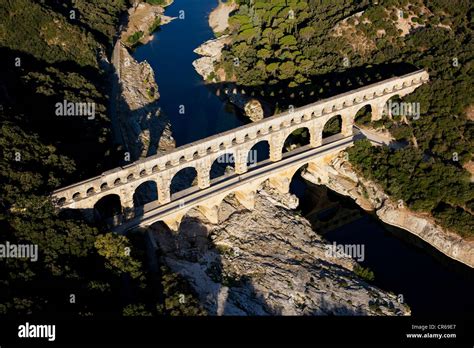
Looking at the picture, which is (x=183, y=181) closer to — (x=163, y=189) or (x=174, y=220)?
(x=174, y=220)

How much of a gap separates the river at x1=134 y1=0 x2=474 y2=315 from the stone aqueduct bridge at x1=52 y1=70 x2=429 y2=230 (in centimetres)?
629

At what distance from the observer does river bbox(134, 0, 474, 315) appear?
44656 mm

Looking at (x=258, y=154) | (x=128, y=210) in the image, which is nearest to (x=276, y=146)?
(x=258, y=154)

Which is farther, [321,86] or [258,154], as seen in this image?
[321,86]

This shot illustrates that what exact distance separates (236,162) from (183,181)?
7501 millimetres

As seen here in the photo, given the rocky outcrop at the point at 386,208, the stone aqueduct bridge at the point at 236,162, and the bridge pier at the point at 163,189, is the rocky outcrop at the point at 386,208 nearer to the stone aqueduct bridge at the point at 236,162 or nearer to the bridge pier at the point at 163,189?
the stone aqueduct bridge at the point at 236,162

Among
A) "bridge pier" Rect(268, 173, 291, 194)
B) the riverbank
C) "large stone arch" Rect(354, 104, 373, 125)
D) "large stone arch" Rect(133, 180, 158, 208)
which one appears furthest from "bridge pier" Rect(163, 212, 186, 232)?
"large stone arch" Rect(354, 104, 373, 125)

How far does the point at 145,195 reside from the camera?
5150 cm

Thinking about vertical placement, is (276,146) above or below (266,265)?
above

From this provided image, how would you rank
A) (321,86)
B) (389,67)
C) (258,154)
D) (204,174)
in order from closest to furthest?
(204,174)
(258,154)
(389,67)
(321,86)

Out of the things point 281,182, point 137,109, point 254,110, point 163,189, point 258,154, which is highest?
point 137,109

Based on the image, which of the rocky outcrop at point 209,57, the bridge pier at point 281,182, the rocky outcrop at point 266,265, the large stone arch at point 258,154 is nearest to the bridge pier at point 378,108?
the large stone arch at point 258,154

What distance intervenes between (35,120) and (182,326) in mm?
26293

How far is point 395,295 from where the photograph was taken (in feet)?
141
